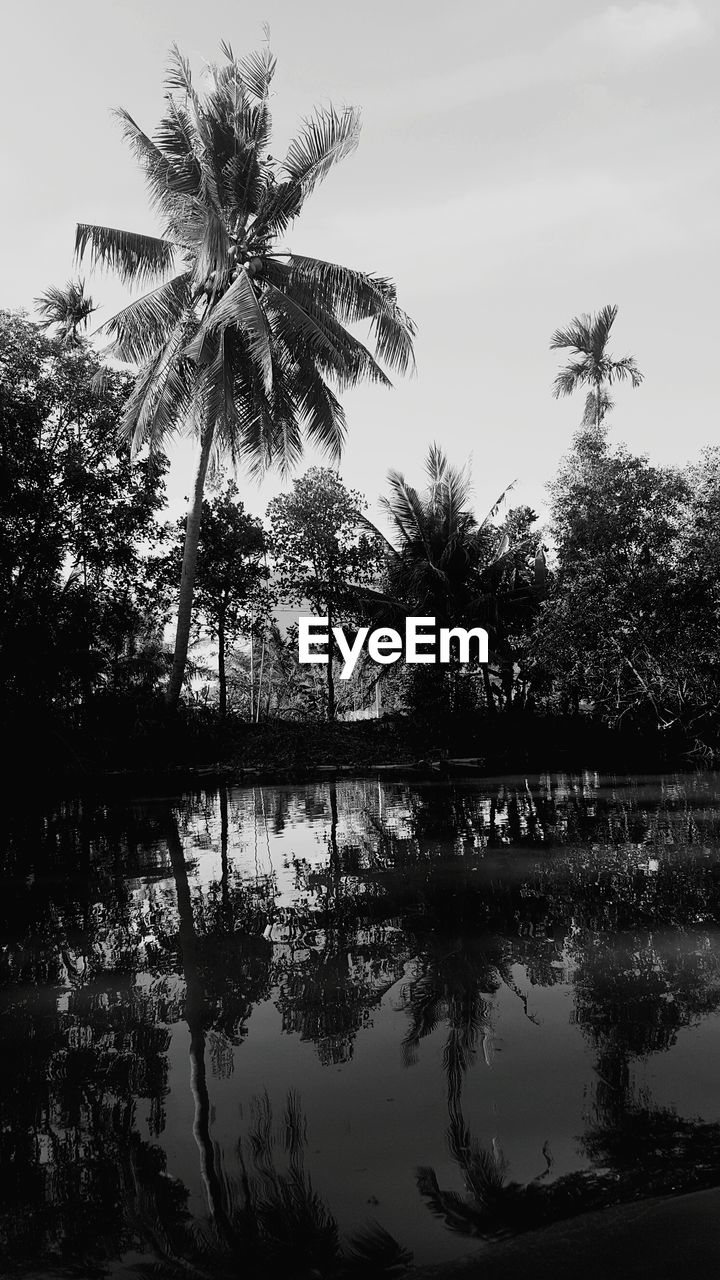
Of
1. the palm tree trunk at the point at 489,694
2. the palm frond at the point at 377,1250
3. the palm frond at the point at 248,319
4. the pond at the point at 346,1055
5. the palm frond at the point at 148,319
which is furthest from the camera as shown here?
the palm tree trunk at the point at 489,694

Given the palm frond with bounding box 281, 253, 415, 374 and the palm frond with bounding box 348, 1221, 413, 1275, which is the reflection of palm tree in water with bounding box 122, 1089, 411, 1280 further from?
the palm frond with bounding box 281, 253, 415, 374

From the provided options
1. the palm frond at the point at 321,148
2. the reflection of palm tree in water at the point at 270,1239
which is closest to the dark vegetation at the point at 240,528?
the palm frond at the point at 321,148

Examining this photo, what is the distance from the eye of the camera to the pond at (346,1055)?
1931 mm

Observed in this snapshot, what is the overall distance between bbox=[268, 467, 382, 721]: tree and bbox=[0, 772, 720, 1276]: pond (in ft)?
54.7

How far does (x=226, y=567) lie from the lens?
21531 millimetres

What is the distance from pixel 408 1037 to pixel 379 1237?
1.14 metres

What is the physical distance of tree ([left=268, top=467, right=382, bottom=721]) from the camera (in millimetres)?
22609

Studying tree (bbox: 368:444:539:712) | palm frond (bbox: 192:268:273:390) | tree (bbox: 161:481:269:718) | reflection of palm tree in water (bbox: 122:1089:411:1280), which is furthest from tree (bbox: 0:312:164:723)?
reflection of palm tree in water (bbox: 122:1089:411:1280)

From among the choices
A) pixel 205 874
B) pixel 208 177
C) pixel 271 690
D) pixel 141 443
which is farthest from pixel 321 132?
pixel 271 690

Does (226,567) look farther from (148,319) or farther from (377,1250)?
(377,1250)

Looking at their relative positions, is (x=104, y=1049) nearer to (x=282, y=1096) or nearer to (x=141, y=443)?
(x=282, y=1096)

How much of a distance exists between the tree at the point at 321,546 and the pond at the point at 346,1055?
54.7ft

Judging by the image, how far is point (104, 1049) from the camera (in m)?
2.96

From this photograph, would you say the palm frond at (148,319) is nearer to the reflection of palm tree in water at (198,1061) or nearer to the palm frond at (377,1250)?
the reflection of palm tree in water at (198,1061)
